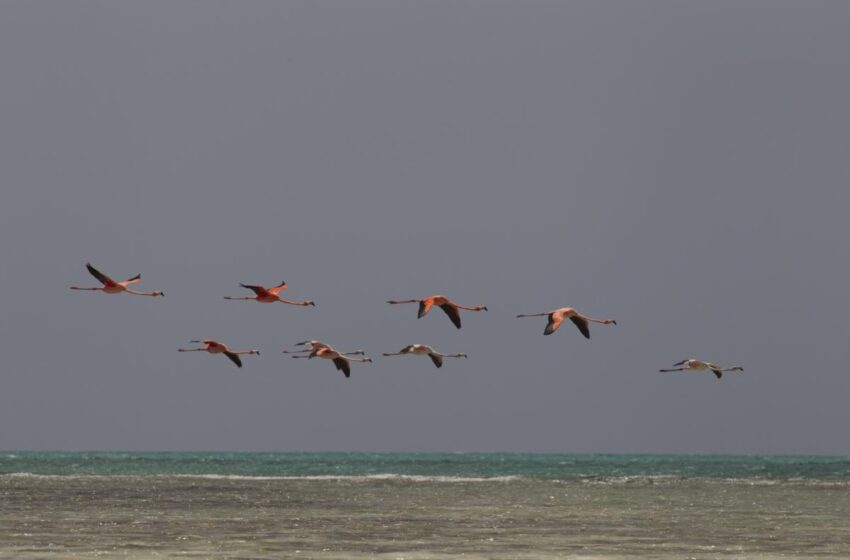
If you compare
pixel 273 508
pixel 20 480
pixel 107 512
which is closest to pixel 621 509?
pixel 273 508

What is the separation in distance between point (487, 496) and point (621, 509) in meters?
8.77

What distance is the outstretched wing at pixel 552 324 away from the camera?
85.8ft

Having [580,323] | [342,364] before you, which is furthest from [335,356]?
[580,323]

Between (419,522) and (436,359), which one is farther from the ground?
(436,359)

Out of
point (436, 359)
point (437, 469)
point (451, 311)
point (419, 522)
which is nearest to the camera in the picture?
point (451, 311)

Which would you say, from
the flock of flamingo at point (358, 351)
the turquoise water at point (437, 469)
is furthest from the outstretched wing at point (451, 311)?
the turquoise water at point (437, 469)

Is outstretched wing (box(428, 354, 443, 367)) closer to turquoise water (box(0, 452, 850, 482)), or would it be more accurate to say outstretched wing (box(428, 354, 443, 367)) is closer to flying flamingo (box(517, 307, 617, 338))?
flying flamingo (box(517, 307, 617, 338))

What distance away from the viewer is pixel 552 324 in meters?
27.1

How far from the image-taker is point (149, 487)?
177 feet

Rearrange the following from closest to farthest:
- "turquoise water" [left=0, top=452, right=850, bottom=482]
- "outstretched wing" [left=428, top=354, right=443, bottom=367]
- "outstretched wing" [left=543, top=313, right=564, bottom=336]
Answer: "outstretched wing" [left=543, top=313, right=564, bottom=336] → "outstretched wing" [left=428, top=354, right=443, bottom=367] → "turquoise water" [left=0, top=452, right=850, bottom=482]

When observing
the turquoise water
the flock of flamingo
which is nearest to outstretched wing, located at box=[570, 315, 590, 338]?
the flock of flamingo

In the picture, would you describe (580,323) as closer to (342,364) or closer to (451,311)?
(451,311)

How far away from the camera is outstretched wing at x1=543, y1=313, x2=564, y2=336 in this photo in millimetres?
26155

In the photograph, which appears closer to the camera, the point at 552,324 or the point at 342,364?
the point at 552,324
